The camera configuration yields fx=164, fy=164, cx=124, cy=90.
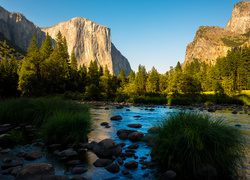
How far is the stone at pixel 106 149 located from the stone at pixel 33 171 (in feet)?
6.02

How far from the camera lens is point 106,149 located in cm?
560

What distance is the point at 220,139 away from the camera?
13.2ft

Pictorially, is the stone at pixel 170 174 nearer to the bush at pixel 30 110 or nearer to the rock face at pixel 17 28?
the bush at pixel 30 110

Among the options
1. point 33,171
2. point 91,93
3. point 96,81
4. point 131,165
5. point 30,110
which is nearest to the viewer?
point 33,171

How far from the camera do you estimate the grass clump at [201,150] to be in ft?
12.7

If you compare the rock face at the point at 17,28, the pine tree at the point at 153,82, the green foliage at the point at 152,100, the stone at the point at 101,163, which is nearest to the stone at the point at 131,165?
the stone at the point at 101,163

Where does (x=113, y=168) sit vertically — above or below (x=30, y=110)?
below

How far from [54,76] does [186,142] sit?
42.7 m

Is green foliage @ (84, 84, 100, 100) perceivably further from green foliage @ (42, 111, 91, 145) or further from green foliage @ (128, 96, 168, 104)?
green foliage @ (42, 111, 91, 145)

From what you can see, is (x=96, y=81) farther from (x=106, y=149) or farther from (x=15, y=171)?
(x=15, y=171)

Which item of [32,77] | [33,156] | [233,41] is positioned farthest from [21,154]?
[233,41]

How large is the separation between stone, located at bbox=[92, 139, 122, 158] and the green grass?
1.16m

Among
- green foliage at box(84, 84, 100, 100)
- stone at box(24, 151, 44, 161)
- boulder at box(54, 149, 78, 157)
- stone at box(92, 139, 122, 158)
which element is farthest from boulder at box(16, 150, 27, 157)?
green foliage at box(84, 84, 100, 100)

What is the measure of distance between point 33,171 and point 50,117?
3.73 m
